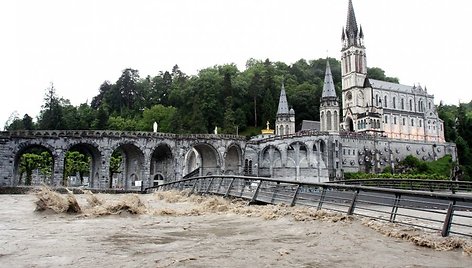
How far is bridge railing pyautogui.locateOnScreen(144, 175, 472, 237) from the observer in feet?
20.2

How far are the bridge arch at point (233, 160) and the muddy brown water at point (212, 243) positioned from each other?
45.0 m

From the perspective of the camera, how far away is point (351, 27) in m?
85.0

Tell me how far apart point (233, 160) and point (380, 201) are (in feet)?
153

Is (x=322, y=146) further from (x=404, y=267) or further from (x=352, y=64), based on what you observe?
(x=404, y=267)

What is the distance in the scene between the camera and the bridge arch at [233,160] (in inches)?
2168

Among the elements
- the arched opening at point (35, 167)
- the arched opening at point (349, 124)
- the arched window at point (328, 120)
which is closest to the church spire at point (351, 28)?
the arched opening at point (349, 124)

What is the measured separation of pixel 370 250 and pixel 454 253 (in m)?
1.07

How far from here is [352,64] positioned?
82.5m

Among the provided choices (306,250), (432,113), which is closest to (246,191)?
(306,250)

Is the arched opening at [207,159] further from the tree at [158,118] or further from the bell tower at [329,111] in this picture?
the bell tower at [329,111]

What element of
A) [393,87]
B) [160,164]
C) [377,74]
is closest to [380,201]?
[160,164]

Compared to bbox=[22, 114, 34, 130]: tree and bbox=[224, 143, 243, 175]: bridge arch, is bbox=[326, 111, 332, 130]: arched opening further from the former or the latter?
bbox=[22, 114, 34, 130]: tree

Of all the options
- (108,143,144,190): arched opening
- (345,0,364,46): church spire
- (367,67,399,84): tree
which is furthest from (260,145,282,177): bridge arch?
(367,67,399,84): tree

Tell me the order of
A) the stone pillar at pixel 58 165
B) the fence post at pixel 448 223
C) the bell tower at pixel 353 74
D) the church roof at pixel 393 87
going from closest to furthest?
the fence post at pixel 448 223
the stone pillar at pixel 58 165
the bell tower at pixel 353 74
the church roof at pixel 393 87
